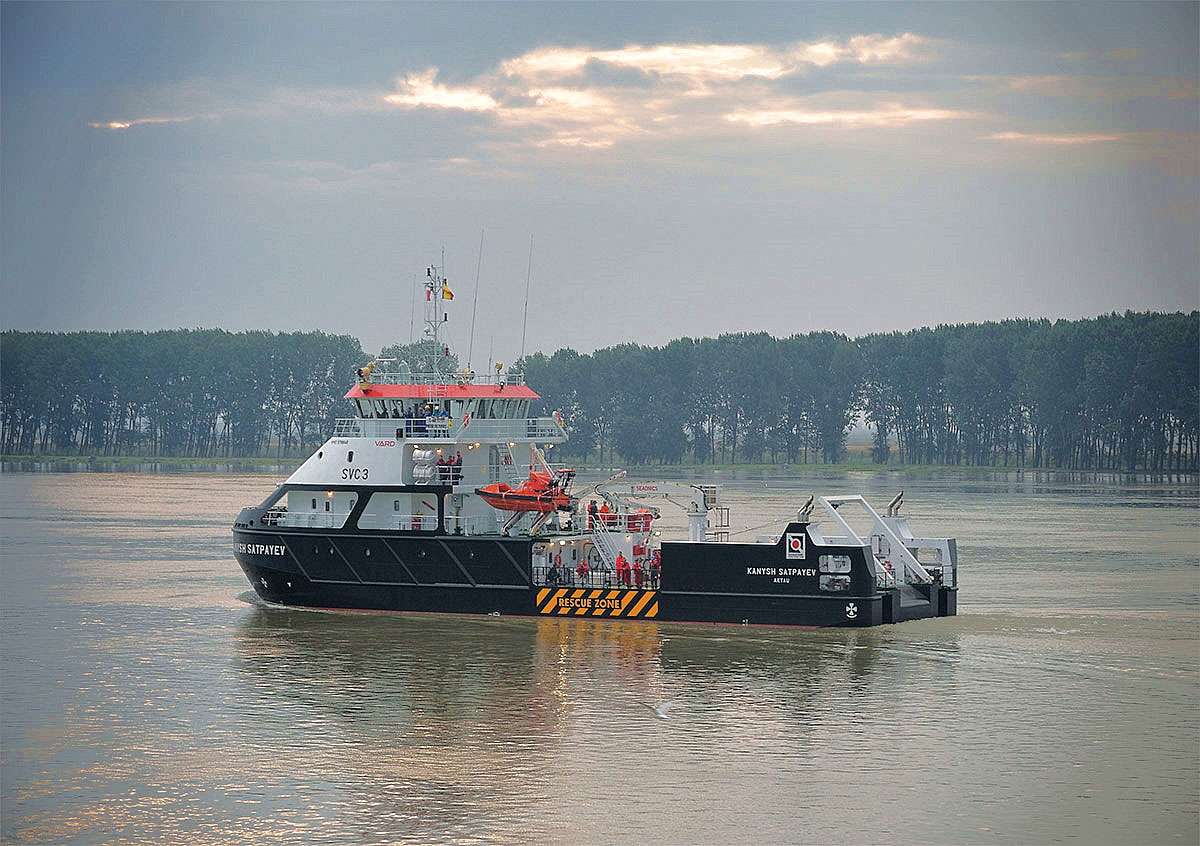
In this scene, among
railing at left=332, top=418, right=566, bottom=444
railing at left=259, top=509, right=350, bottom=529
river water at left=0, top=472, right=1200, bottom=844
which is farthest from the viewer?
railing at left=259, top=509, right=350, bottom=529

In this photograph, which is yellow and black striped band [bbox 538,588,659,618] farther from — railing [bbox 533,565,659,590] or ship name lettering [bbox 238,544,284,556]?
ship name lettering [bbox 238,544,284,556]

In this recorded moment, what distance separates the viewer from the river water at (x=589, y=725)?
2269 centimetres

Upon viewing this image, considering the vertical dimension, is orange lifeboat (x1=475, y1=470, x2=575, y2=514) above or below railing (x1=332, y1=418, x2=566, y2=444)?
below

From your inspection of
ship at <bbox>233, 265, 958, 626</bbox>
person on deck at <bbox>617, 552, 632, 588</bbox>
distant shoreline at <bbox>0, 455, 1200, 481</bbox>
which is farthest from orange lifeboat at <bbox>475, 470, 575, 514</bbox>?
distant shoreline at <bbox>0, 455, 1200, 481</bbox>

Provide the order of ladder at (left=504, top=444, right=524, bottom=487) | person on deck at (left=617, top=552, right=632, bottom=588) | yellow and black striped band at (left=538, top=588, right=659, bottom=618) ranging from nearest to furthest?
1. yellow and black striped band at (left=538, top=588, right=659, bottom=618)
2. person on deck at (left=617, top=552, right=632, bottom=588)
3. ladder at (left=504, top=444, right=524, bottom=487)

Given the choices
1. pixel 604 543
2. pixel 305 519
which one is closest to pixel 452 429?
pixel 305 519

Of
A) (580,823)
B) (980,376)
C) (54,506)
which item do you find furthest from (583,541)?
(980,376)

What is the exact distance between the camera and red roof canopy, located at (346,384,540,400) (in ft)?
131

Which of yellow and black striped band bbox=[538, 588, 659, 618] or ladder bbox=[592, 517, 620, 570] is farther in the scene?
ladder bbox=[592, 517, 620, 570]

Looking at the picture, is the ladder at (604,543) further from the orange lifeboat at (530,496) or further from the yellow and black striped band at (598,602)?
the yellow and black striped band at (598,602)

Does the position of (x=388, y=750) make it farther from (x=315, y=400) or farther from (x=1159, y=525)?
(x=315, y=400)

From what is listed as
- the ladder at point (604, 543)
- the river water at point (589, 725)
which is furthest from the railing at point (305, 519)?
the ladder at point (604, 543)

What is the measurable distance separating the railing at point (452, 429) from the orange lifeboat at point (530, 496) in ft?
4.16

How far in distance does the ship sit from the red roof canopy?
4 cm
